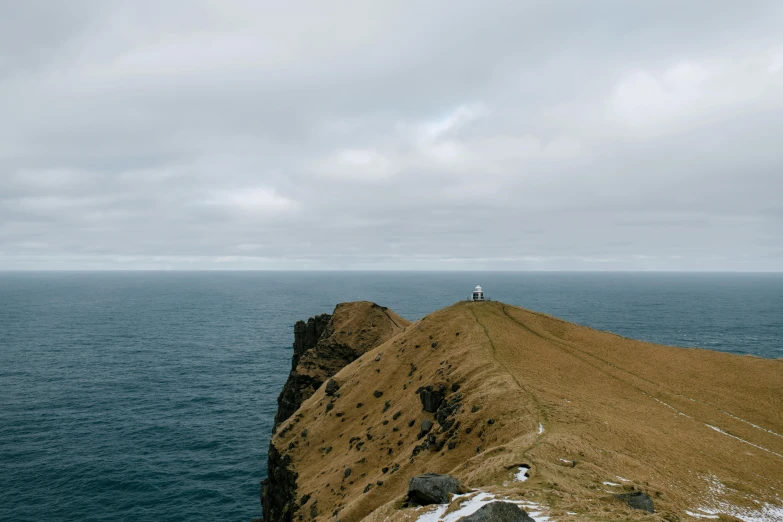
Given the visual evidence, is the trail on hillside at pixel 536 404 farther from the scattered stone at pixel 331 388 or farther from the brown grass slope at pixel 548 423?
the scattered stone at pixel 331 388

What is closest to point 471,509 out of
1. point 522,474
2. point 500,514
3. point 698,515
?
point 500,514

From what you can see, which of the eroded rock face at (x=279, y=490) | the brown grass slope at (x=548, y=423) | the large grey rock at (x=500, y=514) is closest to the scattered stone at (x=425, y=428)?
the brown grass slope at (x=548, y=423)

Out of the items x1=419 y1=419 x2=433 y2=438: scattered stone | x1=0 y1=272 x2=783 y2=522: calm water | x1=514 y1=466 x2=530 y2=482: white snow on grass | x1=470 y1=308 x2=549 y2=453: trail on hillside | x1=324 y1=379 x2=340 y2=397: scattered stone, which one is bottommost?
x1=0 y1=272 x2=783 y2=522: calm water

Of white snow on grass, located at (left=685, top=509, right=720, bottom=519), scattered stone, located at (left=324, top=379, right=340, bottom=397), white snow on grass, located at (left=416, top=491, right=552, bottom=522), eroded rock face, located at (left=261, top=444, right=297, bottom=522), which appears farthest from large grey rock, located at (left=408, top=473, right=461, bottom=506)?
scattered stone, located at (left=324, top=379, right=340, bottom=397)

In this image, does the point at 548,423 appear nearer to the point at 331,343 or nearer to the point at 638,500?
the point at 638,500

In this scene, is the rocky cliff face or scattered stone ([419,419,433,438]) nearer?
scattered stone ([419,419,433,438])

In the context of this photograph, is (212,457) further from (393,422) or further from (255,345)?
(255,345)

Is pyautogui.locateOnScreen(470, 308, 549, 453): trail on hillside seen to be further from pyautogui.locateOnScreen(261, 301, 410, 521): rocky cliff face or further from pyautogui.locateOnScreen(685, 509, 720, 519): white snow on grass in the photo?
pyautogui.locateOnScreen(261, 301, 410, 521): rocky cliff face
